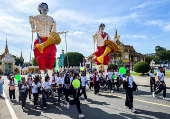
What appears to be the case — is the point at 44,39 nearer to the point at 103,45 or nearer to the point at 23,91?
the point at 23,91

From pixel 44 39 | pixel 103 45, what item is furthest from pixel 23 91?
pixel 103 45

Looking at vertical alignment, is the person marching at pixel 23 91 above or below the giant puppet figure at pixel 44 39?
below

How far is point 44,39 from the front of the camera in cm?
1020

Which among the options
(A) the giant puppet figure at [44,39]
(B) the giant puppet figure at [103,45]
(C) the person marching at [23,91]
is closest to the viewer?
(C) the person marching at [23,91]

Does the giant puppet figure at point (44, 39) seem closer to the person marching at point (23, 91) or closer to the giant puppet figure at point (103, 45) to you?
the person marching at point (23, 91)

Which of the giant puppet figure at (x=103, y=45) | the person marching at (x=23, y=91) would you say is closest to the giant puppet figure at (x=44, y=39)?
the person marching at (x=23, y=91)

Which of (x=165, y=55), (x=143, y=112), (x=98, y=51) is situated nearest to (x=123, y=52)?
(x=98, y=51)

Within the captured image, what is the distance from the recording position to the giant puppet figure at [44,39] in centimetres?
951

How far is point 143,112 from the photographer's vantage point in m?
5.70

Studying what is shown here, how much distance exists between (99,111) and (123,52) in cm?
3585

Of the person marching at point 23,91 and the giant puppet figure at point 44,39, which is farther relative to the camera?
the giant puppet figure at point 44,39

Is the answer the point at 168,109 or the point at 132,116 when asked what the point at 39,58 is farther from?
the point at 168,109

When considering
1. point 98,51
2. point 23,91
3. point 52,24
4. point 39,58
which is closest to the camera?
point 23,91

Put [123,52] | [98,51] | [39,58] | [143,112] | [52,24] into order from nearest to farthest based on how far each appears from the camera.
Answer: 1. [143,112]
2. [39,58]
3. [52,24]
4. [98,51]
5. [123,52]
